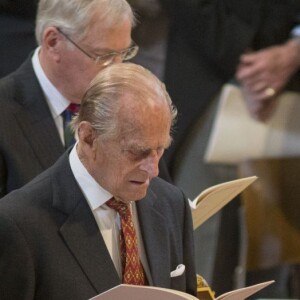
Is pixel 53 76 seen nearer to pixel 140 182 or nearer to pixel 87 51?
pixel 87 51

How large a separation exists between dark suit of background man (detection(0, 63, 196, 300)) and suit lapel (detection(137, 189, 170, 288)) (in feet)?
0.28

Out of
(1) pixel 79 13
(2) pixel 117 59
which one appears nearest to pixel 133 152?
(2) pixel 117 59

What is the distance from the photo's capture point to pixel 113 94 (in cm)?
272

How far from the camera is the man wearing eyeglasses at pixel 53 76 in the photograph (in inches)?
139

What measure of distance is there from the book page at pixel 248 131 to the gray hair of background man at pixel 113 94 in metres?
2.12

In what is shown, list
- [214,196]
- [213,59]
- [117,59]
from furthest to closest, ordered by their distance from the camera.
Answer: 1. [213,59]
2. [117,59]
3. [214,196]

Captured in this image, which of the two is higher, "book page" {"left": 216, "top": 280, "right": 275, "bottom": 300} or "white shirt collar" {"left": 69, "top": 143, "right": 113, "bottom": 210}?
"white shirt collar" {"left": 69, "top": 143, "right": 113, "bottom": 210}

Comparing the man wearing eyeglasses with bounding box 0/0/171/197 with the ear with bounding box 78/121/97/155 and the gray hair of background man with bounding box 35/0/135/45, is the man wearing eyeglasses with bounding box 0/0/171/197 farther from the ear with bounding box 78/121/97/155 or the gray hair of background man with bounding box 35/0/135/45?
the ear with bounding box 78/121/97/155

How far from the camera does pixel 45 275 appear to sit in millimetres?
2721

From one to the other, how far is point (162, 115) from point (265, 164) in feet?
7.20

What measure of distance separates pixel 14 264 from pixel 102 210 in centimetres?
31

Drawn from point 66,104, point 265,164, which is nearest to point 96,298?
point 66,104

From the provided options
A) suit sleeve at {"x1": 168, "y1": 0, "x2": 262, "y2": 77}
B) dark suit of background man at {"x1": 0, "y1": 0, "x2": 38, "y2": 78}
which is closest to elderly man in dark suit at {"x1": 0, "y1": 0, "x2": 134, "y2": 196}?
dark suit of background man at {"x1": 0, "y1": 0, "x2": 38, "y2": 78}

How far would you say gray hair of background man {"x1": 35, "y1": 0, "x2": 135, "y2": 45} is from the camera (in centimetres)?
354
